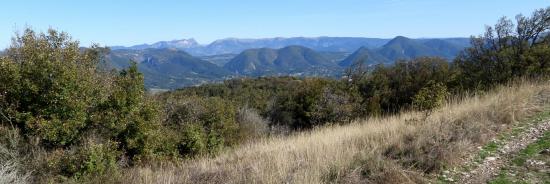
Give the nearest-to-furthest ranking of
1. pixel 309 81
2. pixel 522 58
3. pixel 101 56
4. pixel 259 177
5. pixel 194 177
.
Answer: pixel 259 177
pixel 194 177
pixel 101 56
pixel 522 58
pixel 309 81

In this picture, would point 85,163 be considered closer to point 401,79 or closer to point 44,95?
point 44,95

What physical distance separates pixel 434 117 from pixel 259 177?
14.2ft

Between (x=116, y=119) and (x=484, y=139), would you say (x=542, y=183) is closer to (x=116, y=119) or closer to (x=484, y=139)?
(x=484, y=139)

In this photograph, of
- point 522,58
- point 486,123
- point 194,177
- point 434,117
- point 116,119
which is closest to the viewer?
point 194,177

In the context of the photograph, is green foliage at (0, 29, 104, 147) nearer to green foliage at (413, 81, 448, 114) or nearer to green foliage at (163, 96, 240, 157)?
green foliage at (413, 81, 448, 114)

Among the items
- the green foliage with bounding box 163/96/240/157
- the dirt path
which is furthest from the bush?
the dirt path

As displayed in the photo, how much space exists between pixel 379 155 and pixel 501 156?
169 centimetres

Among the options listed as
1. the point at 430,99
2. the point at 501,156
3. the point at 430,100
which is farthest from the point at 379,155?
the point at 430,99

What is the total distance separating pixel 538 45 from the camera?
92.3 feet

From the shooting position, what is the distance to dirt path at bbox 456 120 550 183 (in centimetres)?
551

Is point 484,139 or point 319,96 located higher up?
point 484,139

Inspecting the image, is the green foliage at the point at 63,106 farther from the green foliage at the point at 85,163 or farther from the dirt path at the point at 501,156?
the dirt path at the point at 501,156

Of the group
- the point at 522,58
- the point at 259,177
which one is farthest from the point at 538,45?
the point at 259,177

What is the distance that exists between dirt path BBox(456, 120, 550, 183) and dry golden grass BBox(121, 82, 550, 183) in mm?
361
